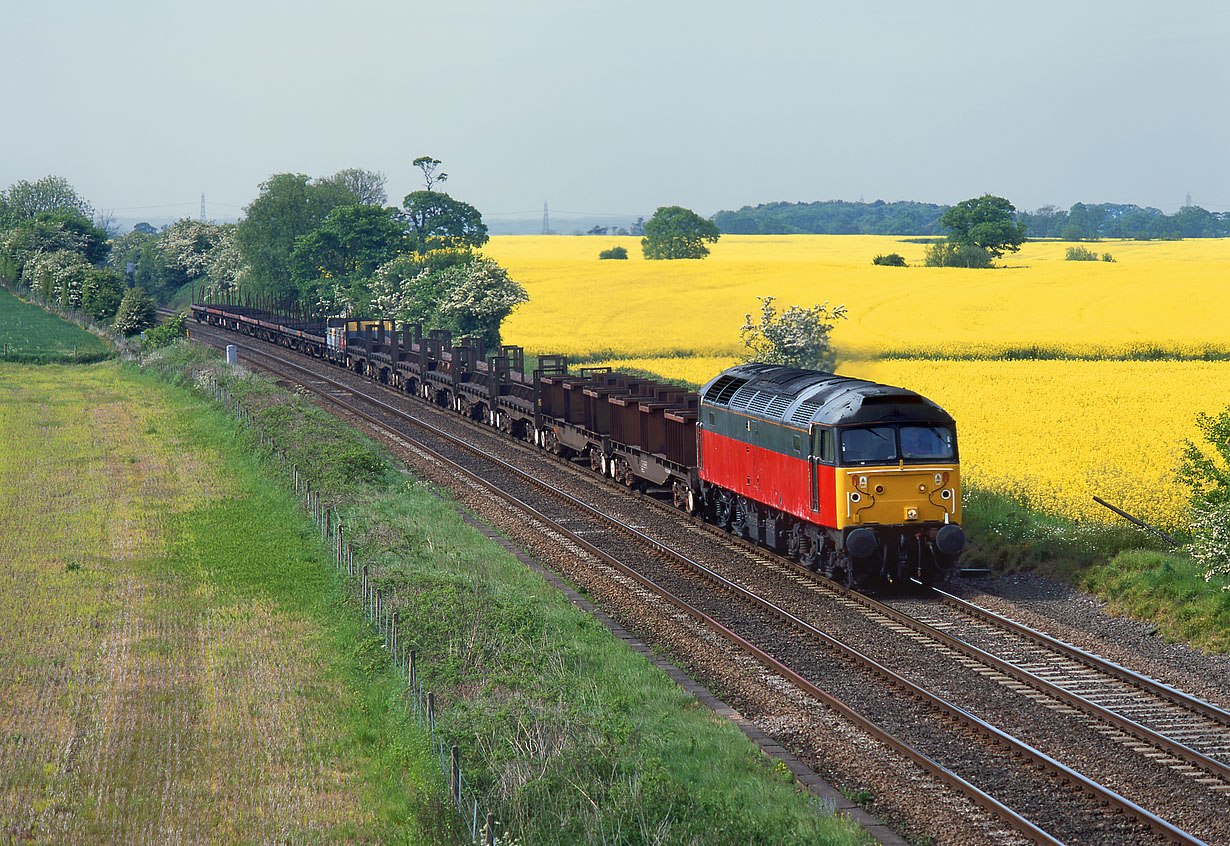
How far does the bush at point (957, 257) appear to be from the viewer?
10419cm

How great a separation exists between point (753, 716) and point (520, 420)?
92.1ft

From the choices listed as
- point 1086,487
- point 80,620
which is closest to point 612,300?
point 1086,487

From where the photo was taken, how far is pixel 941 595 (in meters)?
21.9

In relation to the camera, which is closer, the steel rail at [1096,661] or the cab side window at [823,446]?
the steel rail at [1096,661]

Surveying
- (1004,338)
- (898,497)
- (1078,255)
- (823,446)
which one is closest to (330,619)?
(823,446)

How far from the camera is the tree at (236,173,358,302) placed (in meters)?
96.2

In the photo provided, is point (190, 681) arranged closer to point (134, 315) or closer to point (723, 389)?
point (723, 389)

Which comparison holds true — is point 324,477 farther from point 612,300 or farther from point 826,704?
point 612,300

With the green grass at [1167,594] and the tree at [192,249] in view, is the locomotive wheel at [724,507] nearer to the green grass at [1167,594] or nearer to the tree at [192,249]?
the green grass at [1167,594]

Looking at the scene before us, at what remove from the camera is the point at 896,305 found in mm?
76750

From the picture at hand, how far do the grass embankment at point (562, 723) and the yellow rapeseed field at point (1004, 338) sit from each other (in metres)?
12.8

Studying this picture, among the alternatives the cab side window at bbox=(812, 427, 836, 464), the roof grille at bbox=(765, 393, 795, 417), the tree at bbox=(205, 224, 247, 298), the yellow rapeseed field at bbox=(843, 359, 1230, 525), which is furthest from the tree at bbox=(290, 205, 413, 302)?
the cab side window at bbox=(812, 427, 836, 464)

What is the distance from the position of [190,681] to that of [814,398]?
12.4 metres

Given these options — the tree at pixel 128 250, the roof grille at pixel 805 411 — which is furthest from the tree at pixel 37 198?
the roof grille at pixel 805 411
